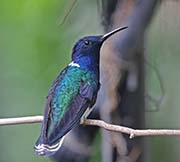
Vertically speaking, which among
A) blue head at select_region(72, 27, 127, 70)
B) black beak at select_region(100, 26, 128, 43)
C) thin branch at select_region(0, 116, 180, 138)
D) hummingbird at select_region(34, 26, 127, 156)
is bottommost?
thin branch at select_region(0, 116, 180, 138)

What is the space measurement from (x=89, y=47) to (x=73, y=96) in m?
0.09

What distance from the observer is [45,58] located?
4.10ft

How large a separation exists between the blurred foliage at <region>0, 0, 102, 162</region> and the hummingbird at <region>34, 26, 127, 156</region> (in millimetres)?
71

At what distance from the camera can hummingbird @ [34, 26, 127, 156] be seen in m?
0.94

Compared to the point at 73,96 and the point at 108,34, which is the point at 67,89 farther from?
the point at 108,34

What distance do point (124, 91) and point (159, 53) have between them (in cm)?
16

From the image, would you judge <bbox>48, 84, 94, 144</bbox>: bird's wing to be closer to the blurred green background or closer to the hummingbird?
the hummingbird

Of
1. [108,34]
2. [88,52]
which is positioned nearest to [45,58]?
[88,52]

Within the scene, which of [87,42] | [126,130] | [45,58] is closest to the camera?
[126,130]

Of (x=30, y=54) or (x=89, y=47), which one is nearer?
(x=89, y=47)

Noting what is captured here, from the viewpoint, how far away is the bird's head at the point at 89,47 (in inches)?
A: 39.1

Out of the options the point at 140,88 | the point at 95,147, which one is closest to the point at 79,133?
the point at 95,147

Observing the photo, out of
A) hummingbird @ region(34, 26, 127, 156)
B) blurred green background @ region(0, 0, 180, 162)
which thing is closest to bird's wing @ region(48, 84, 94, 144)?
hummingbird @ region(34, 26, 127, 156)

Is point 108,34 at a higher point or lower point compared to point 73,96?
higher
